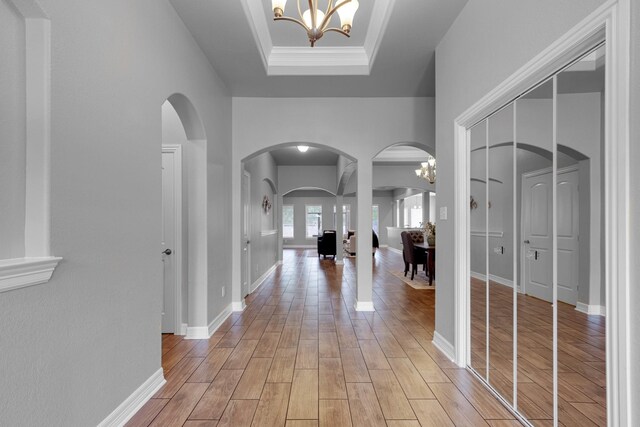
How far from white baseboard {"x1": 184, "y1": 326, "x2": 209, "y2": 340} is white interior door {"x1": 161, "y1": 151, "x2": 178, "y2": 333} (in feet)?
0.89

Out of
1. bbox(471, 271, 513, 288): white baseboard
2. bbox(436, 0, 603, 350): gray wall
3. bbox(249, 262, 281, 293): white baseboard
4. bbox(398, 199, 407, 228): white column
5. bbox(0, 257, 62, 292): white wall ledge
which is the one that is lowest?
bbox(249, 262, 281, 293): white baseboard

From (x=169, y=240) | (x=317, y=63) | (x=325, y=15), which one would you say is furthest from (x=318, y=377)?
(x=317, y=63)

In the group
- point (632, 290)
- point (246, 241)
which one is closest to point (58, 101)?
point (632, 290)

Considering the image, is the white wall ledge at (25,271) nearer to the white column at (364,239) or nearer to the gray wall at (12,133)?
the gray wall at (12,133)

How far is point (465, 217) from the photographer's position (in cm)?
267

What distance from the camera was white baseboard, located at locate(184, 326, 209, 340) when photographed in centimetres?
333

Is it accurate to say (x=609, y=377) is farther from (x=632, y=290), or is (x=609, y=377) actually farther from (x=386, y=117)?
(x=386, y=117)

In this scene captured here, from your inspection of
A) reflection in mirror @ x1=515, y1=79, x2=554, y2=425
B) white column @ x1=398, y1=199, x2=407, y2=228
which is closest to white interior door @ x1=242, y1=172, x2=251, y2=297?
reflection in mirror @ x1=515, y1=79, x2=554, y2=425

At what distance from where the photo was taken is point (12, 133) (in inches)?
51.1

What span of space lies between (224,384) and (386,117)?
3.62 metres

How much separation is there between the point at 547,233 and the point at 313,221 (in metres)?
14.4

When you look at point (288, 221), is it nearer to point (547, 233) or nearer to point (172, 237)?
point (172, 237)

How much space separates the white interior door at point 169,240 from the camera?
3.45 meters

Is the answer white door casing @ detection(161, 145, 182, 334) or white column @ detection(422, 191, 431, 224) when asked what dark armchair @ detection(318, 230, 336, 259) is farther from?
white door casing @ detection(161, 145, 182, 334)
